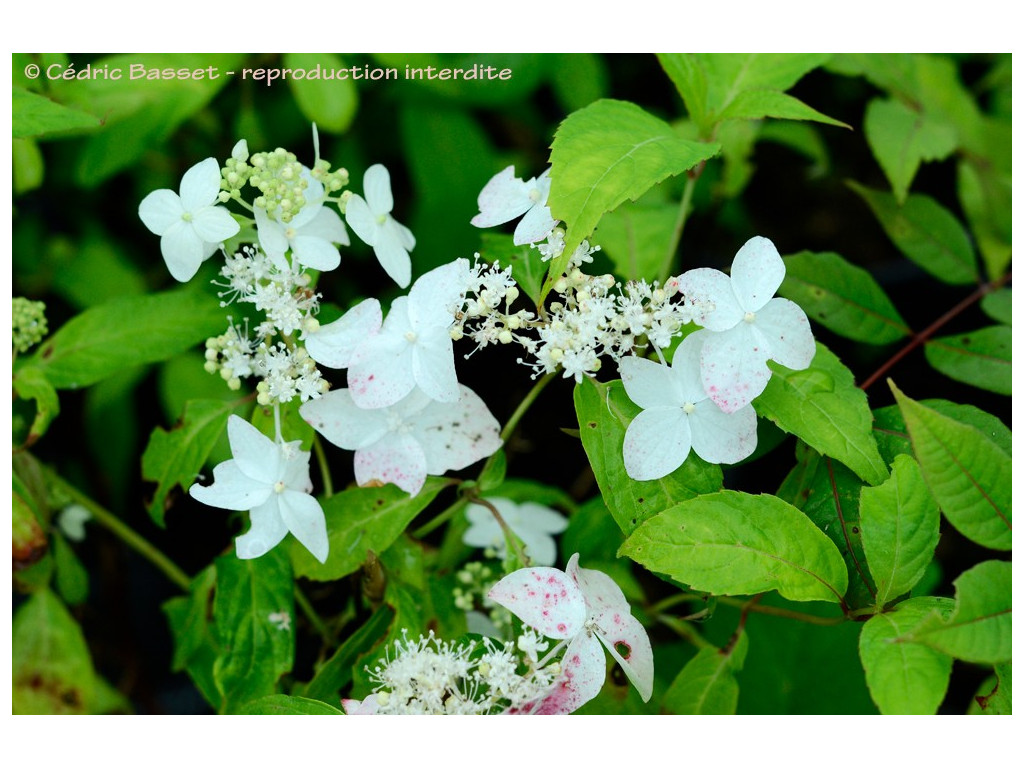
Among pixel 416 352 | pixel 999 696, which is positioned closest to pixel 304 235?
pixel 416 352

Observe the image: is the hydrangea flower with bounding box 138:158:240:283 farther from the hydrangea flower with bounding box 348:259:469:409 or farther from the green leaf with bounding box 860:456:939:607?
the green leaf with bounding box 860:456:939:607

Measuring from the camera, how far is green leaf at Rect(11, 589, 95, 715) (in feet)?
3.55

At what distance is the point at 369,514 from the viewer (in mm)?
→ 874

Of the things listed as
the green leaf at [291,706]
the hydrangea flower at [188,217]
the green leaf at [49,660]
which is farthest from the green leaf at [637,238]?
the green leaf at [49,660]

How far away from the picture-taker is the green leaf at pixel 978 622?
67cm

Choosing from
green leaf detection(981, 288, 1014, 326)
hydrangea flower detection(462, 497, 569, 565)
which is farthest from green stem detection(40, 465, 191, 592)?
green leaf detection(981, 288, 1014, 326)

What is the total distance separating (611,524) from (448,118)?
838mm

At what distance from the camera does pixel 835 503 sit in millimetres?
826

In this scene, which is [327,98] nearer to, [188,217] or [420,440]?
[188,217]

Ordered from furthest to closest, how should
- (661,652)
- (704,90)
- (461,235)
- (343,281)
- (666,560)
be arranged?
(343,281), (461,235), (661,652), (704,90), (666,560)

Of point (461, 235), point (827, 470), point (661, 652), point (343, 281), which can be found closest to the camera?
point (827, 470)

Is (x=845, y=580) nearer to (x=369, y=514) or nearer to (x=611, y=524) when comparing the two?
(x=611, y=524)

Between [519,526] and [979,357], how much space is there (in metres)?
0.59

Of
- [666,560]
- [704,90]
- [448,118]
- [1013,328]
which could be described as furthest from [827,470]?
[448,118]
